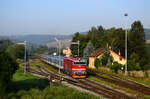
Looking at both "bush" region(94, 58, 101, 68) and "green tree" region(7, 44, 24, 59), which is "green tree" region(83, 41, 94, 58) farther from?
"green tree" region(7, 44, 24, 59)

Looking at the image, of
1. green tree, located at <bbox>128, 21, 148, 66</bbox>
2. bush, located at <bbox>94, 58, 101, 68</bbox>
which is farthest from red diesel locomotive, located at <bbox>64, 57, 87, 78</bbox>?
green tree, located at <bbox>128, 21, 148, 66</bbox>

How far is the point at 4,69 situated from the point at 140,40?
66571 mm

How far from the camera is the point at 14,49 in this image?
107562 millimetres

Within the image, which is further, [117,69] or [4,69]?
[117,69]

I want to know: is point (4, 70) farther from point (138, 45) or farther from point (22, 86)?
point (138, 45)

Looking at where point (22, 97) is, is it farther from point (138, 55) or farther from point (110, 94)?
point (138, 55)

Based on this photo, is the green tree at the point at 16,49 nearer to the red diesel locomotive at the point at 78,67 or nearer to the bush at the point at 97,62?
the bush at the point at 97,62

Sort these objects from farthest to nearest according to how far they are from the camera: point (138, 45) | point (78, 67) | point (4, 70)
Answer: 1. point (138, 45)
2. point (78, 67)
3. point (4, 70)

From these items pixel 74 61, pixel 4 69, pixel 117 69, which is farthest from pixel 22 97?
pixel 117 69

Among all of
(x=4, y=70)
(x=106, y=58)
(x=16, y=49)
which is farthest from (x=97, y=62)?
(x=16, y=49)

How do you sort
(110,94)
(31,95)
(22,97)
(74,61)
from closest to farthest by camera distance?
1. (22,97)
2. (31,95)
3. (110,94)
4. (74,61)

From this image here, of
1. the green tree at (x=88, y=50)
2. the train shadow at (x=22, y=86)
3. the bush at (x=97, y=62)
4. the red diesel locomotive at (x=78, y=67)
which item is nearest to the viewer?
the train shadow at (x=22, y=86)

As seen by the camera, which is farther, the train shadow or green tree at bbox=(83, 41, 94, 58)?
green tree at bbox=(83, 41, 94, 58)

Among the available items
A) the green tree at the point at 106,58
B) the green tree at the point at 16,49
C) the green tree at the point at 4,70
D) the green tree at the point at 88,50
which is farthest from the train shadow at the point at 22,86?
the green tree at the point at 16,49
